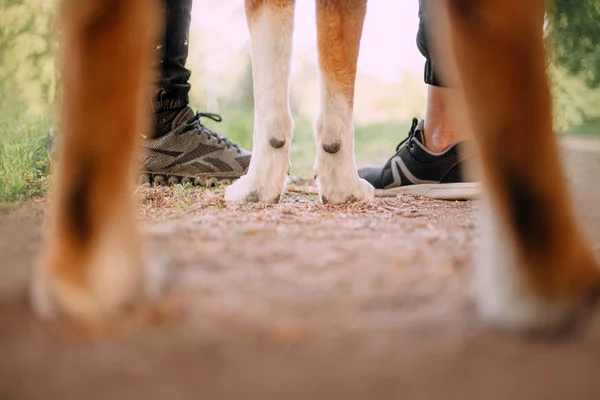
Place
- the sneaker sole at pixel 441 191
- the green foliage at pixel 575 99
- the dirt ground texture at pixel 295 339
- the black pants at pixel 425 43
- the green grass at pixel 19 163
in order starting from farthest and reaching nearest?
the green foliage at pixel 575 99 < the black pants at pixel 425 43 < the sneaker sole at pixel 441 191 < the green grass at pixel 19 163 < the dirt ground texture at pixel 295 339

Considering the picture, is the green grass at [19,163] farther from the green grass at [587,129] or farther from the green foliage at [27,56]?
the green grass at [587,129]

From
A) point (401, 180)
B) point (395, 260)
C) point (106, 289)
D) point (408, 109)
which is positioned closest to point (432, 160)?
point (401, 180)

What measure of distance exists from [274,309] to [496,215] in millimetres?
266

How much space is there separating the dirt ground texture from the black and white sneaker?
1062 millimetres

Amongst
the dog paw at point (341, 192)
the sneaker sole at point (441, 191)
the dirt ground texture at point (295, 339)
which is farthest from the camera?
the sneaker sole at point (441, 191)

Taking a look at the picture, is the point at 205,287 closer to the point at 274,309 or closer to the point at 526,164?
the point at 274,309

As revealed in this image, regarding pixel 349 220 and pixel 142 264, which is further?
pixel 349 220

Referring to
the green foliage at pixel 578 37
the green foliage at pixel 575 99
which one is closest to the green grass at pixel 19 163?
the green foliage at pixel 578 37

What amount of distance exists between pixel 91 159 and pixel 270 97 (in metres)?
1.07

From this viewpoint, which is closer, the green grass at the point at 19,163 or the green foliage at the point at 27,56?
the green grass at the point at 19,163

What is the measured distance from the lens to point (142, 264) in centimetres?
66

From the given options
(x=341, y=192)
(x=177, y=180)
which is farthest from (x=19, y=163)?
(x=341, y=192)

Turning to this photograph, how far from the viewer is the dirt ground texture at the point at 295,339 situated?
49 centimetres

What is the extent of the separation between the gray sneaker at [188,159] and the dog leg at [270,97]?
604mm
